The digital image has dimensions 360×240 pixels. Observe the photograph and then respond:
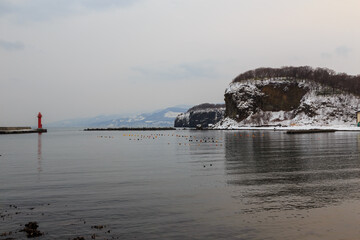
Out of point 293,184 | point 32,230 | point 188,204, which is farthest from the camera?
Result: point 293,184

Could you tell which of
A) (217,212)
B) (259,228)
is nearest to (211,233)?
(259,228)

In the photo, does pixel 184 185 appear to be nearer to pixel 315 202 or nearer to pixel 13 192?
pixel 315 202

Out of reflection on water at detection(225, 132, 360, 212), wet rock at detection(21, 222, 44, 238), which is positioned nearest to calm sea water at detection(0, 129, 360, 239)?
reflection on water at detection(225, 132, 360, 212)

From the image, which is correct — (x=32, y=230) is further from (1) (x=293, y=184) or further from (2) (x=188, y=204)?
(1) (x=293, y=184)

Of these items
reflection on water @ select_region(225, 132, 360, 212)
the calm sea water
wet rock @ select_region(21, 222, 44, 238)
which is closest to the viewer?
wet rock @ select_region(21, 222, 44, 238)

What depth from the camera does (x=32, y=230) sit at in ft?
40.5

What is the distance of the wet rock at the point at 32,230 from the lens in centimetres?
1194

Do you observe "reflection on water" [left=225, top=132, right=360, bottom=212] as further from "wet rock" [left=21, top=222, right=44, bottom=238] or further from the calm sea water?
"wet rock" [left=21, top=222, right=44, bottom=238]

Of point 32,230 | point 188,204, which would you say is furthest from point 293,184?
point 32,230

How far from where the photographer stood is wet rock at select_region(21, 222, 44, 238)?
39.2ft

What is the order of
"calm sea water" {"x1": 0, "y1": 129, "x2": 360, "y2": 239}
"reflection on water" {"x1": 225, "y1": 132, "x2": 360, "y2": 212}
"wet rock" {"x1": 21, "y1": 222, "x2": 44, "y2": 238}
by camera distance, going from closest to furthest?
"wet rock" {"x1": 21, "y1": 222, "x2": 44, "y2": 238}, "calm sea water" {"x1": 0, "y1": 129, "x2": 360, "y2": 239}, "reflection on water" {"x1": 225, "y1": 132, "x2": 360, "y2": 212}

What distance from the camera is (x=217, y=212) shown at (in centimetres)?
1487

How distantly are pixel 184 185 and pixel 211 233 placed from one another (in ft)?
30.8

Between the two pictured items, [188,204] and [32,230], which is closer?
[32,230]
